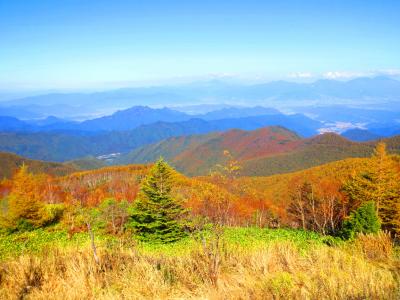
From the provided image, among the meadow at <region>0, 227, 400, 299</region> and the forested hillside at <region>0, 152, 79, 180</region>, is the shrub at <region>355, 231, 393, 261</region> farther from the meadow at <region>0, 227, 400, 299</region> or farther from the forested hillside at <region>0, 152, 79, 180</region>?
the forested hillside at <region>0, 152, 79, 180</region>

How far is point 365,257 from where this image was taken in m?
6.03

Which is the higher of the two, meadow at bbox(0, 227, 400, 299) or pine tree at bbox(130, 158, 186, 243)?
meadow at bbox(0, 227, 400, 299)

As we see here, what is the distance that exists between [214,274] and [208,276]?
95mm

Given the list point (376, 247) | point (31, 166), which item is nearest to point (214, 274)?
point (376, 247)

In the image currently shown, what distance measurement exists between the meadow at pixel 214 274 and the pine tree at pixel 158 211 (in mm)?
13612

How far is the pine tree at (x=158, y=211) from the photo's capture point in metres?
20.0

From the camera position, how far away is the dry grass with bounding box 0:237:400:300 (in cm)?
435

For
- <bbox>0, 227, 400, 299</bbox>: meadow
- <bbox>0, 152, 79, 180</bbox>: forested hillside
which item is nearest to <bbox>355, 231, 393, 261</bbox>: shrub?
<bbox>0, 227, 400, 299</bbox>: meadow

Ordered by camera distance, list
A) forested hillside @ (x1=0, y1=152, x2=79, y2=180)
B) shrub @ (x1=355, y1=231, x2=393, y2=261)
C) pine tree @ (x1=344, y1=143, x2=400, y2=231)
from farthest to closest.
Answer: forested hillside @ (x1=0, y1=152, x2=79, y2=180), pine tree @ (x1=344, y1=143, x2=400, y2=231), shrub @ (x1=355, y1=231, x2=393, y2=261)

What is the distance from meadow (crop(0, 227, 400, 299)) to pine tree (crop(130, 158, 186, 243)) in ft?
44.7

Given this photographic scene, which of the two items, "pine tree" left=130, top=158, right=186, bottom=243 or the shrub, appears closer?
the shrub

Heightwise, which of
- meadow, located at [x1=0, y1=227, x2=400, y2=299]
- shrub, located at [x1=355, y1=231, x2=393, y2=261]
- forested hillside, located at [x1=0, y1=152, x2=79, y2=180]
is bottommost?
forested hillside, located at [x1=0, y1=152, x2=79, y2=180]

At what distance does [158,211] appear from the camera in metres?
20.0

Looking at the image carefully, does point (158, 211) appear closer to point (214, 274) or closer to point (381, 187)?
point (214, 274)
